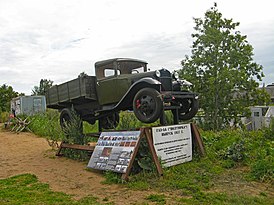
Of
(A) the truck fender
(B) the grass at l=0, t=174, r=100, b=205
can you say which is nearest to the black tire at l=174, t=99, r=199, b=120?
(A) the truck fender

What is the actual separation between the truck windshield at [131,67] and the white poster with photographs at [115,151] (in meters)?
1.83

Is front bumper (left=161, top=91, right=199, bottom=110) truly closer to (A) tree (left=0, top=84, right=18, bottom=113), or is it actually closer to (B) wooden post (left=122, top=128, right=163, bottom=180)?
(B) wooden post (left=122, top=128, right=163, bottom=180)

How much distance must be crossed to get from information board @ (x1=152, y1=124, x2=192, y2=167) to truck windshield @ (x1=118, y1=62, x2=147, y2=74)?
79.4 inches

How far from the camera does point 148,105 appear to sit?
6.11 m

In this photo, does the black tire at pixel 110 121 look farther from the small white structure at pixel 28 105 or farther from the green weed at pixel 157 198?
the small white structure at pixel 28 105

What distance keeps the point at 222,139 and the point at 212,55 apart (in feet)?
41.0

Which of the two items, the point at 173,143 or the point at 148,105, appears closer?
the point at 148,105

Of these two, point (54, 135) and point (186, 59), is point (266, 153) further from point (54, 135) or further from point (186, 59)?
point (186, 59)

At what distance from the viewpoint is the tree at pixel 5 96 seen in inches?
1358

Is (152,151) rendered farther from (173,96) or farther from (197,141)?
(197,141)

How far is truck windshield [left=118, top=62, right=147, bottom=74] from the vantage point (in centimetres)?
768

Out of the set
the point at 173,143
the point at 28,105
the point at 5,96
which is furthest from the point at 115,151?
the point at 5,96

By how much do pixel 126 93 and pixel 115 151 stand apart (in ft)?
4.60

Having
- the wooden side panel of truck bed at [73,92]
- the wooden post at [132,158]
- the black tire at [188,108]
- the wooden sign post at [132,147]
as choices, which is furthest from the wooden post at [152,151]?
the wooden side panel of truck bed at [73,92]
